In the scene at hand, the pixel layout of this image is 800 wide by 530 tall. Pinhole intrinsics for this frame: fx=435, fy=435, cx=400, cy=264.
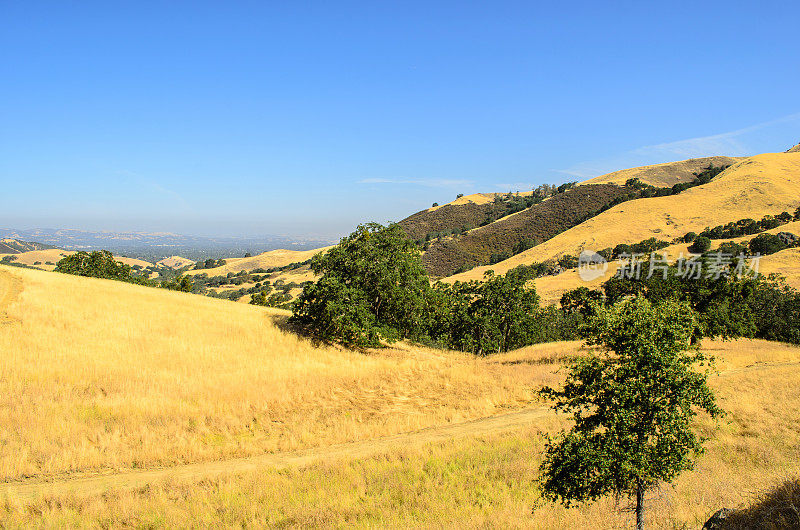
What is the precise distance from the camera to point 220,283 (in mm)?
123188

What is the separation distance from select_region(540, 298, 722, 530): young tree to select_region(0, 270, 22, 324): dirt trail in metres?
24.7

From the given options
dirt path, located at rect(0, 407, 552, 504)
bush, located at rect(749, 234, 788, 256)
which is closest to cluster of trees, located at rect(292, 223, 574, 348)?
dirt path, located at rect(0, 407, 552, 504)

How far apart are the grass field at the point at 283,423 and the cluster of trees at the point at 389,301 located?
206cm

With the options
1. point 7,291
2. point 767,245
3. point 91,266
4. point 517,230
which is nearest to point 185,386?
point 7,291

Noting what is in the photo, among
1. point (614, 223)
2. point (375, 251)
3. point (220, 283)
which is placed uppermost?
point (614, 223)

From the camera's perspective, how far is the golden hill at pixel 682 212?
9821 centimetres

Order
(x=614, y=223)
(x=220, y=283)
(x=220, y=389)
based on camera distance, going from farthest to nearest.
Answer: (x=220, y=283), (x=614, y=223), (x=220, y=389)

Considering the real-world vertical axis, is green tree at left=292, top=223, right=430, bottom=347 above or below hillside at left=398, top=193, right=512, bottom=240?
below

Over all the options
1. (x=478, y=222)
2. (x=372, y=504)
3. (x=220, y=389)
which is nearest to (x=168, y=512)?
(x=372, y=504)

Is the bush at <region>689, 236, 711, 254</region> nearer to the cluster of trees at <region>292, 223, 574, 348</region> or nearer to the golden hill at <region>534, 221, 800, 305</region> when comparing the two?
the golden hill at <region>534, 221, 800, 305</region>

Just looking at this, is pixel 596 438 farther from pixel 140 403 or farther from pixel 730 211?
pixel 730 211

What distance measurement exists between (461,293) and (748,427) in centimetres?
2425

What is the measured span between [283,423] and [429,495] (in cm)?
697

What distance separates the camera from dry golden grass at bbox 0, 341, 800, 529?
8758 mm
